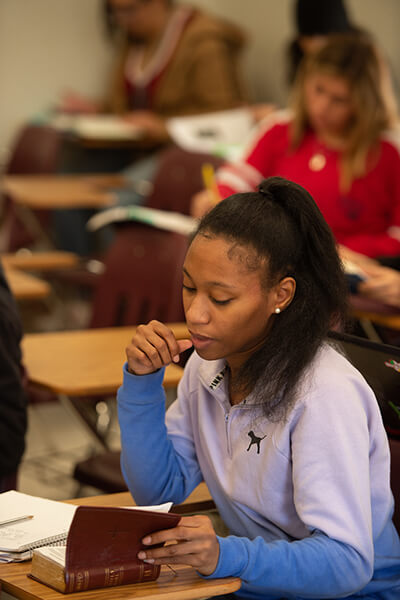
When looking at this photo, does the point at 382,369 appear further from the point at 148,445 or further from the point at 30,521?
the point at 30,521

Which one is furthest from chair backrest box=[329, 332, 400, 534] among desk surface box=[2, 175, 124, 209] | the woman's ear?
desk surface box=[2, 175, 124, 209]

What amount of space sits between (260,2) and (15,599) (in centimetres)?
580

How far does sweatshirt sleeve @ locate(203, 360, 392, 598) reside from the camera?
4.07 feet

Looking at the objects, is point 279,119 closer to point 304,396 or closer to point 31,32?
point 304,396

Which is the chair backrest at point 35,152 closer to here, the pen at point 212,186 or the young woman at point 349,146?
the pen at point 212,186

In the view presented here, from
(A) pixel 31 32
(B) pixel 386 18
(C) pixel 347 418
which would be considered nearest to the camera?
(C) pixel 347 418

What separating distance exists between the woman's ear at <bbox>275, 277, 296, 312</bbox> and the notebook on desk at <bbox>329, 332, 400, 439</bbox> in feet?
0.72

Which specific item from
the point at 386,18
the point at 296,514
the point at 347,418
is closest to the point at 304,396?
the point at 347,418

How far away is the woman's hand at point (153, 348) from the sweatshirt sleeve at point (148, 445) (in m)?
0.03

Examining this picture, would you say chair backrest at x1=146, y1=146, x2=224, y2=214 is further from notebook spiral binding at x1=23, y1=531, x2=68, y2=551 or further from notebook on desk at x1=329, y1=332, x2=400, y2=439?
notebook spiral binding at x1=23, y1=531, x2=68, y2=551

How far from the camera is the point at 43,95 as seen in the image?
7.20 metres

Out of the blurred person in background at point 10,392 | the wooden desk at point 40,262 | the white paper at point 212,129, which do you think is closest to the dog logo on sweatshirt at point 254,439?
the blurred person in background at point 10,392

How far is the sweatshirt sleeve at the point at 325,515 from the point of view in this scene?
1241 millimetres

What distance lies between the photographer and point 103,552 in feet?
3.91
